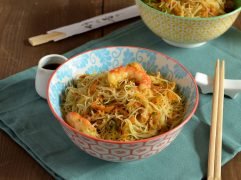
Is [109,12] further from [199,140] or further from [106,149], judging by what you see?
[106,149]

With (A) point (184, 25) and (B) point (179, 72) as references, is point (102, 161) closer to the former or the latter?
(B) point (179, 72)

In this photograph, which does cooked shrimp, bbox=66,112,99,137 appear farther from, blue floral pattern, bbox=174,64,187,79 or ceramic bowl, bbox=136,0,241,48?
ceramic bowl, bbox=136,0,241,48

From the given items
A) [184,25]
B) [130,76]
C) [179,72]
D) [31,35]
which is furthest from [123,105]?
[31,35]

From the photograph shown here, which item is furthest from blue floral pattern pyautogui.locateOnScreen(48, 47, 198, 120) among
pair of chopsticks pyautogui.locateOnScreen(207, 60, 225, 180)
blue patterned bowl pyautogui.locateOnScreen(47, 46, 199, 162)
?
pair of chopsticks pyautogui.locateOnScreen(207, 60, 225, 180)

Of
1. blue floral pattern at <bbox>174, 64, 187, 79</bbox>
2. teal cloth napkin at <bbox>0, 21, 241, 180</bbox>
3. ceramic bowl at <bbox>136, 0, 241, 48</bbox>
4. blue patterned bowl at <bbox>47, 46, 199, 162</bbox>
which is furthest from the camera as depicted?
ceramic bowl at <bbox>136, 0, 241, 48</bbox>

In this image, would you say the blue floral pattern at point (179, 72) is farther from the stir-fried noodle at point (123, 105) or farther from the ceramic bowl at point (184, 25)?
the ceramic bowl at point (184, 25)

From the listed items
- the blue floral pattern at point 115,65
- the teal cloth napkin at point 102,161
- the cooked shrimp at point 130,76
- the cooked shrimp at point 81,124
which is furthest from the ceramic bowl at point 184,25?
the cooked shrimp at point 81,124

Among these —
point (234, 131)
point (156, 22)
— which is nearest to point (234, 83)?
point (234, 131)
